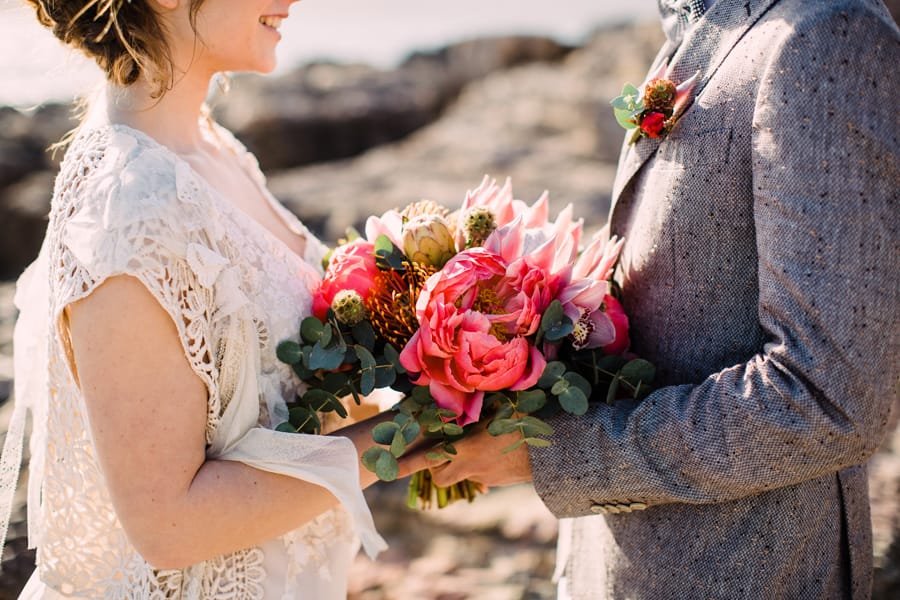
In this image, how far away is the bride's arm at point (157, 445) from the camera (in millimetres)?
1453

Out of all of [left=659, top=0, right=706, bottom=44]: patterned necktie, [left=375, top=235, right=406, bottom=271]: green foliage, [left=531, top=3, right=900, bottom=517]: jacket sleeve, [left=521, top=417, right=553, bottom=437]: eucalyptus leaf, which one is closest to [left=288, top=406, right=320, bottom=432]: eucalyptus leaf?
[left=375, top=235, right=406, bottom=271]: green foliage

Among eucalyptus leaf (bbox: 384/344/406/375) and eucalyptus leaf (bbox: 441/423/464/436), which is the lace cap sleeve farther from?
eucalyptus leaf (bbox: 441/423/464/436)

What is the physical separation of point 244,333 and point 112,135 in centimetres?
47

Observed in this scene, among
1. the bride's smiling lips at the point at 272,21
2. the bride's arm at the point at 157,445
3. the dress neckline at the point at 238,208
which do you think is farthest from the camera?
the bride's smiling lips at the point at 272,21

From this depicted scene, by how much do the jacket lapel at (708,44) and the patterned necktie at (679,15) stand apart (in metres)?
0.04

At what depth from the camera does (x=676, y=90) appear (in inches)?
62.2

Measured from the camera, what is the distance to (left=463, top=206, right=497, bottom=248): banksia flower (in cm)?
170

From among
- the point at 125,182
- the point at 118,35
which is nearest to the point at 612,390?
the point at 125,182

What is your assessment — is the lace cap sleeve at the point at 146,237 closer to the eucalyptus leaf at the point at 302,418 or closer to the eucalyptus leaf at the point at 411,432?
the eucalyptus leaf at the point at 302,418

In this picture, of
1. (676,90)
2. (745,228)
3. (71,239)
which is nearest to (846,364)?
(745,228)

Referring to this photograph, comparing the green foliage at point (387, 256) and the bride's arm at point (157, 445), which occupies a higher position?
the green foliage at point (387, 256)

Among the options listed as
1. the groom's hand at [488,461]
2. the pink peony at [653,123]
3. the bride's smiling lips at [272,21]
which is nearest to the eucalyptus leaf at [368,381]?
the groom's hand at [488,461]

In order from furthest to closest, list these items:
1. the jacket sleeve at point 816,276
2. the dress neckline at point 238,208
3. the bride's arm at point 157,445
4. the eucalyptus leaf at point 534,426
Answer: the dress neckline at point 238,208 → the eucalyptus leaf at point 534,426 → the bride's arm at point 157,445 → the jacket sleeve at point 816,276

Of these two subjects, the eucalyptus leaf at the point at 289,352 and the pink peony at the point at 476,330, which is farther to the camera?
the eucalyptus leaf at the point at 289,352
